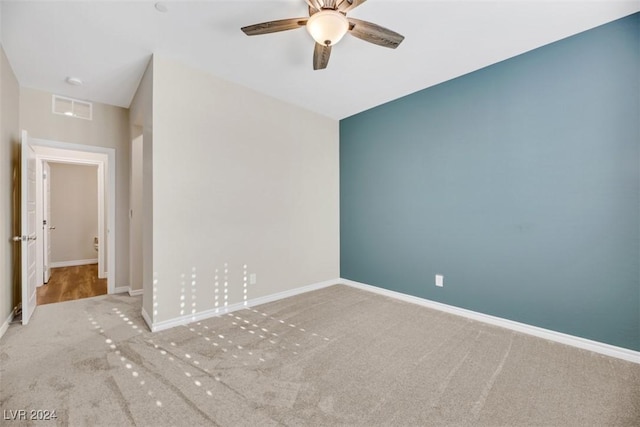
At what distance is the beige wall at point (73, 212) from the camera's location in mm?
5945

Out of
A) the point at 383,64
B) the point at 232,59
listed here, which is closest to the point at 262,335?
the point at 232,59

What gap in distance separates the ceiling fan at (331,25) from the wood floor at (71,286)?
424cm

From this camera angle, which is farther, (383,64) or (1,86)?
(383,64)

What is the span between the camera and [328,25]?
1872mm

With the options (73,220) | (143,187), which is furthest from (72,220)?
(143,187)

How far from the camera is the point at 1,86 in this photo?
8.58ft

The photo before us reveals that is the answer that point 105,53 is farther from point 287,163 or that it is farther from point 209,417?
point 209,417

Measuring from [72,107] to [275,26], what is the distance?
11.3ft

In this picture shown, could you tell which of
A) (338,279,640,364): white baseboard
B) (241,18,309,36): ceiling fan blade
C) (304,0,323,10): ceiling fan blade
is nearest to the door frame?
(241,18,309,36): ceiling fan blade

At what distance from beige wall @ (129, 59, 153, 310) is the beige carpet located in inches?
24.4

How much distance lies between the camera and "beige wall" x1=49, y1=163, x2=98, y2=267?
5945 mm

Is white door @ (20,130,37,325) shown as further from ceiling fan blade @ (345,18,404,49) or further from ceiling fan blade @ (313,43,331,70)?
ceiling fan blade @ (345,18,404,49)

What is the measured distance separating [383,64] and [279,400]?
3.10 metres

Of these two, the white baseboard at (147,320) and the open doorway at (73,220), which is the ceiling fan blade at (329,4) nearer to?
the white baseboard at (147,320)
